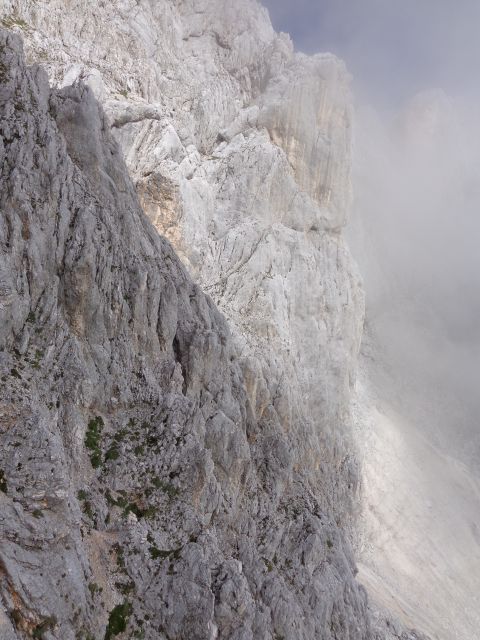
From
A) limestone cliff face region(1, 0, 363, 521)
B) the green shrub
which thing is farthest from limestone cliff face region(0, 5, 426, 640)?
limestone cliff face region(1, 0, 363, 521)

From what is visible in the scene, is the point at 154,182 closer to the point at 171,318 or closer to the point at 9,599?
the point at 171,318

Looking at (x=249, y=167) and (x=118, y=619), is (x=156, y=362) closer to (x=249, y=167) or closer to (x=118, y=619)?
(x=118, y=619)

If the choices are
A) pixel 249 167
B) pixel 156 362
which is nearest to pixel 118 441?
pixel 156 362

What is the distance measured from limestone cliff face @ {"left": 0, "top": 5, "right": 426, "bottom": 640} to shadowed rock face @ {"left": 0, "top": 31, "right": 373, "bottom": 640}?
112 millimetres

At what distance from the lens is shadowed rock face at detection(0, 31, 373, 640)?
20906 mm

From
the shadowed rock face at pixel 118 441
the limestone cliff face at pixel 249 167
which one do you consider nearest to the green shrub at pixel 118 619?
the shadowed rock face at pixel 118 441

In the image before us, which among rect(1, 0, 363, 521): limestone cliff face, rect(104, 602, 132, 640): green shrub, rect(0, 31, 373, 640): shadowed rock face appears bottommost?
rect(104, 602, 132, 640): green shrub

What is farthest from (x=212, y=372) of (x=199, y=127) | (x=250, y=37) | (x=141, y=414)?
(x=250, y=37)

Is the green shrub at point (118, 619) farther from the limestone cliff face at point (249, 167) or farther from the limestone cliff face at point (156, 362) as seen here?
the limestone cliff face at point (249, 167)

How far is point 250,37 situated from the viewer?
75.8 metres

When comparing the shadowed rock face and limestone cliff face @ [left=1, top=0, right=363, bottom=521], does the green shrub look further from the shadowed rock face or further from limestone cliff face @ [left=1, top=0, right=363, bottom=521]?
limestone cliff face @ [left=1, top=0, right=363, bottom=521]

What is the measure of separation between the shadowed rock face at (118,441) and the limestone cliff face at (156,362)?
11 cm

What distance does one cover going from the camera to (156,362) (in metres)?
32.5

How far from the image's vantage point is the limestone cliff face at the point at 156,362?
22297 mm
